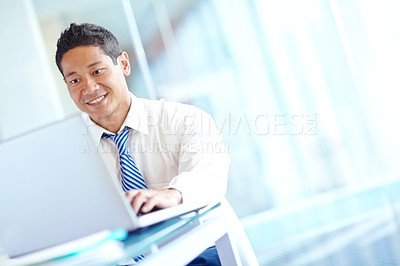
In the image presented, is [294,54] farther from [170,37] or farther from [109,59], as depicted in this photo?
[109,59]

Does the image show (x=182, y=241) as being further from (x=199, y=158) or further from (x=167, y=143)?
(x=167, y=143)

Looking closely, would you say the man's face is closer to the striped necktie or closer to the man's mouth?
the man's mouth

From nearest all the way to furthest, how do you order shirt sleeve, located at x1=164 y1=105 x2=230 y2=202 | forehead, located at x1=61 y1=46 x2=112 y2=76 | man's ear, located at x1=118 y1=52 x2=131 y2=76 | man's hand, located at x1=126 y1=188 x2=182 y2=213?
man's hand, located at x1=126 y1=188 x2=182 y2=213, shirt sleeve, located at x1=164 y1=105 x2=230 y2=202, forehead, located at x1=61 y1=46 x2=112 y2=76, man's ear, located at x1=118 y1=52 x2=131 y2=76

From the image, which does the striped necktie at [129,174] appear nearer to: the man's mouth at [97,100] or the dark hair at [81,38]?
the man's mouth at [97,100]

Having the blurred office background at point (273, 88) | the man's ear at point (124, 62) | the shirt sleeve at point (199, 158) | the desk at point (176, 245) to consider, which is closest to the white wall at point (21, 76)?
the blurred office background at point (273, 88)

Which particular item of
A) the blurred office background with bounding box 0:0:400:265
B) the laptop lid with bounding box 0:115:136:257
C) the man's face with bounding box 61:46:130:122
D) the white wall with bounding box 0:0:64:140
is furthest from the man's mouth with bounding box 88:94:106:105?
the white wall with bounding box 0:0:64:140

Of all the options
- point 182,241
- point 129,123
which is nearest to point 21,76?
point 129,123

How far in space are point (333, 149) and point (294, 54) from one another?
1002 mm

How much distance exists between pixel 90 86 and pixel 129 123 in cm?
19

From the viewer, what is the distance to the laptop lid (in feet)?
2.49

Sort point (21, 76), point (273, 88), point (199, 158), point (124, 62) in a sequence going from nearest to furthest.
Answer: point (199, 158), point (124, 62), point (21, 76), point (273, 88)

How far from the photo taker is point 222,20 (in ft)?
15.3

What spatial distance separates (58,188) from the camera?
2.58 feet

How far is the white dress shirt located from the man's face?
66 mm
